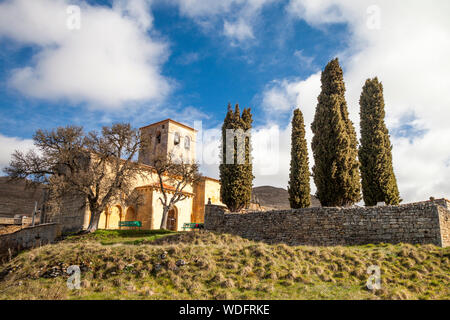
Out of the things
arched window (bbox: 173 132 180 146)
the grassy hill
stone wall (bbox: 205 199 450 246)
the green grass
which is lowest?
the grassy hill

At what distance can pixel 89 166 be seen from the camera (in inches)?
1147

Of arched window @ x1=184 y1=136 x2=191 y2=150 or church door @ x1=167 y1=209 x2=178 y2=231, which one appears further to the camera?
arched window @ x1=184 y1=136 x2=191 y2=150

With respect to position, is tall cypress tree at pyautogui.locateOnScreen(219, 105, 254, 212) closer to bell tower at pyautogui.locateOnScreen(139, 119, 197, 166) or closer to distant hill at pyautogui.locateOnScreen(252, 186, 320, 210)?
bell tower at pyautogui.locateOnScreen(139, 119, 197, 166)

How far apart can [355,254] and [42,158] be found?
83.5 ft

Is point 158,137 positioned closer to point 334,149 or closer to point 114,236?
point 114,236

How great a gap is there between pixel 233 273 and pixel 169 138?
1569 inches

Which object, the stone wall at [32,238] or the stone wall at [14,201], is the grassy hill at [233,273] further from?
the stone wall at [14,201]

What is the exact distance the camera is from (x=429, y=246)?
47.3 feet

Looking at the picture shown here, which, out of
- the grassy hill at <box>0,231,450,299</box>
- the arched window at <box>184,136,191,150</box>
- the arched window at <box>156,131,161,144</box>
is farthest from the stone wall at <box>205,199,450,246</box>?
the arched window at <box>184,136,191,150</box>

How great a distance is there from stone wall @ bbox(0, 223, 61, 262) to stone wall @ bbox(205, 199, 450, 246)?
15588 millimetres

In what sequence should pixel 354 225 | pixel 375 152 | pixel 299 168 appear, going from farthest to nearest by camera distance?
pixel 299 168 < pixel 375 152 < pixel 354 225

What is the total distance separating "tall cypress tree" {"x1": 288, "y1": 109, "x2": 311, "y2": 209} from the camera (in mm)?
24078

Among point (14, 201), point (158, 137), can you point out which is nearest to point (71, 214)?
point (158, 137)
